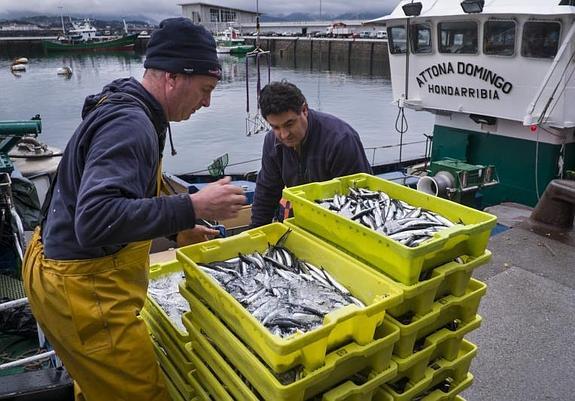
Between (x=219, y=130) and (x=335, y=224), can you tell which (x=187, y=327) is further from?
(x=219, y=130)

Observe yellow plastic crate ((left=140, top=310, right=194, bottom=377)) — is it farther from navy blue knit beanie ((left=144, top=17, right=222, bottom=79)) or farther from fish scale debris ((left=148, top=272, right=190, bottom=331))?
navy blue knit beanie ((left=144, top=17, right=222, bottom=79))

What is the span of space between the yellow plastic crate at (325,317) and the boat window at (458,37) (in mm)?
9324

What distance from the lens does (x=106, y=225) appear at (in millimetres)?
1744

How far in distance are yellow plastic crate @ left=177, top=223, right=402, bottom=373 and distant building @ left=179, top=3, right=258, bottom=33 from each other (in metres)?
84.6

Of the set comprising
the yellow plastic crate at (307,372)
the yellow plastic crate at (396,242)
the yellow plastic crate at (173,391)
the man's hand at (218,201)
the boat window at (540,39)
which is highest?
the boat window at (540,39)

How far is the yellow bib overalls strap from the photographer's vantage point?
6.66 feet

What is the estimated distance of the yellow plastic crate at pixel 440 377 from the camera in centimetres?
208

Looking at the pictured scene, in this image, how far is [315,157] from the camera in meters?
3.42

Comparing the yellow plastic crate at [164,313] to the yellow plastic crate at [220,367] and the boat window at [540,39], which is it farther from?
the boat window at [540,39]

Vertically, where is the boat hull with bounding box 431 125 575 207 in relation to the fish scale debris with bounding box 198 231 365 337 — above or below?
below

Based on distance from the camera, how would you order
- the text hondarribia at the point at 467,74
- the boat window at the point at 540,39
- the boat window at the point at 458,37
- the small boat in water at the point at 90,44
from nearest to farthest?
the boat window at the point at 540,39 → the text hondarribia at the point at 467,74 → the boat window at the point at 458,37 → the small boat in water at the point at 90,44

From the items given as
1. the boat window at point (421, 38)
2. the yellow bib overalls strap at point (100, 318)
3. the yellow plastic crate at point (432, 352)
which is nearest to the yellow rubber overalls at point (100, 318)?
the yellow bib overalls strap at point (100, 318)

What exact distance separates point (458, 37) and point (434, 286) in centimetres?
984

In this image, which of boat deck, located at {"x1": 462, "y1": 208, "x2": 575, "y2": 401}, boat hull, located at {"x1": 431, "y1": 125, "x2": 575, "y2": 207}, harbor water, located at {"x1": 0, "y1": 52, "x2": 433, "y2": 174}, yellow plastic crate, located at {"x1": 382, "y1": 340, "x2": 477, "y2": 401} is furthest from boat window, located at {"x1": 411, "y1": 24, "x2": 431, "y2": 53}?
yellow plastic crate, located at {"x1": 382, "y1": 340, "x2": 477, "y2": 401}
